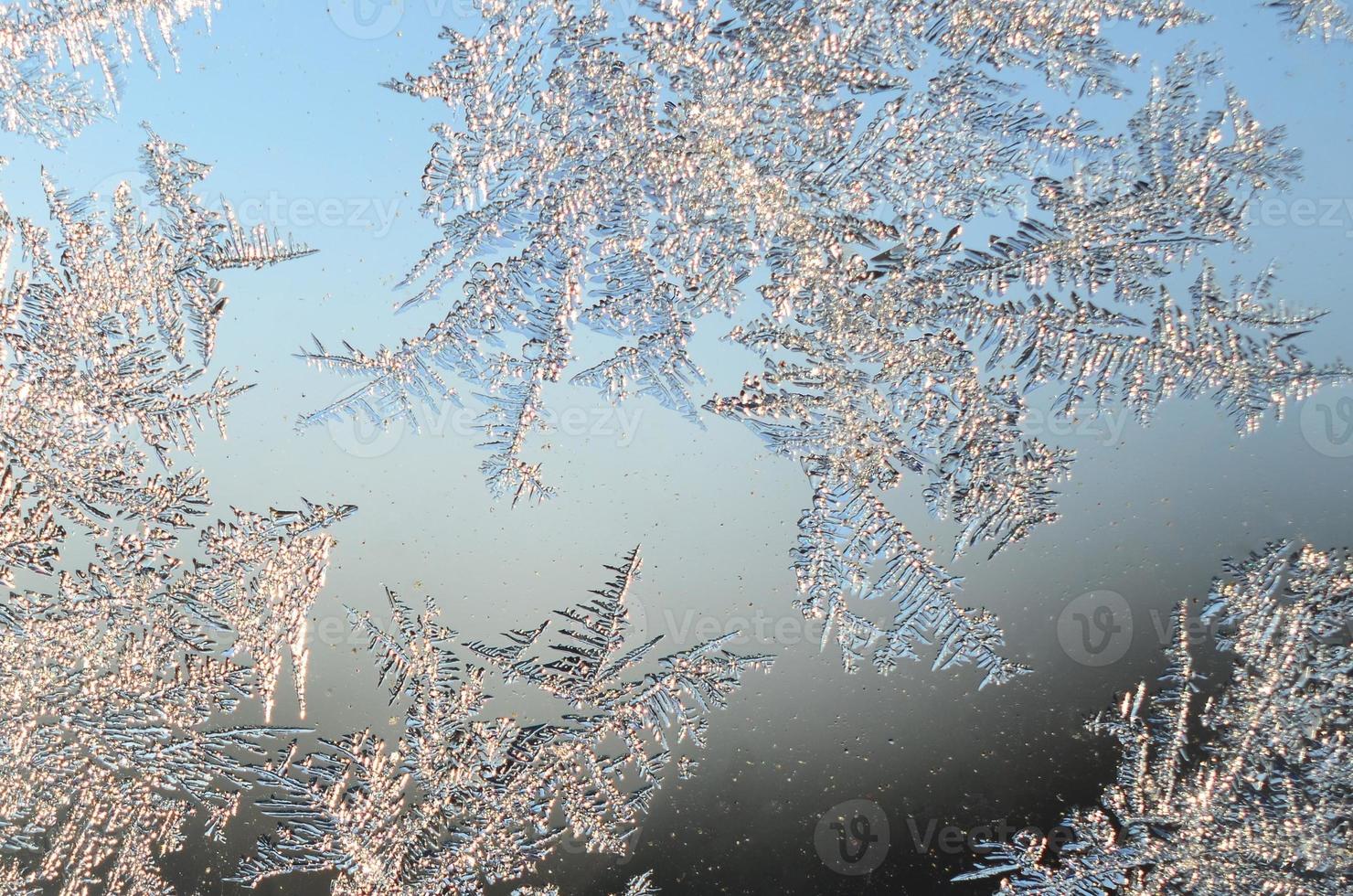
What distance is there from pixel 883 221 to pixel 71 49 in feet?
2.71

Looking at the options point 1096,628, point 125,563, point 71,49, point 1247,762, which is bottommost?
point 1247,762

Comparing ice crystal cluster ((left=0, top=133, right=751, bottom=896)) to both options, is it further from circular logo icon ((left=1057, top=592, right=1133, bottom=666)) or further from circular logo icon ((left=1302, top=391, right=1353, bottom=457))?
circular logo icon ((left=1302, top=391, right=1353, bottom=457))

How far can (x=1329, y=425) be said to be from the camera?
0.74 meters

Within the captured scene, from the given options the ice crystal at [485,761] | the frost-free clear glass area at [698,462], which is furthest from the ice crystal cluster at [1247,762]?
the ice crystal at [485,761]

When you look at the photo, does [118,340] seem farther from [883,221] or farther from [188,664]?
[883,221]

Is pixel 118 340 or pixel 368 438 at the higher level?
pixel 118 340

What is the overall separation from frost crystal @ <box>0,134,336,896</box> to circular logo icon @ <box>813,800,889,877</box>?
564 mm

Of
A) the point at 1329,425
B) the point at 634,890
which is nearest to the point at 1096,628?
the point at 1329,425

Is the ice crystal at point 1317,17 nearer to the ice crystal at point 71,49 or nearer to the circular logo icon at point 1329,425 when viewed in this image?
the circular logo icon at point 1329,425

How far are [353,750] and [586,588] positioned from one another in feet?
0.97

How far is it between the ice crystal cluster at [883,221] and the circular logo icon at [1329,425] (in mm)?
25

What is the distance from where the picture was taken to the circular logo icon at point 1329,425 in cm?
73

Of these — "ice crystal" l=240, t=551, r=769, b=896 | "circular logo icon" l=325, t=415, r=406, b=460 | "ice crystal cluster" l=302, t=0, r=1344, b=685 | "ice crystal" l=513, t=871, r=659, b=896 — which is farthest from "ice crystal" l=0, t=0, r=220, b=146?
"ice crystal" l=513, t=871, r=659, b=896

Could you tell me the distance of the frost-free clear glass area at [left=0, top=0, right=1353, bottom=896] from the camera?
72 centimetres
